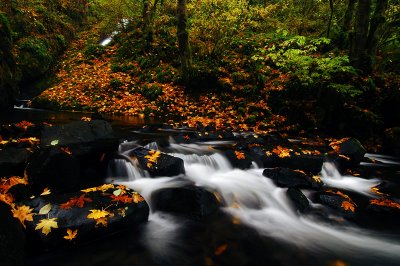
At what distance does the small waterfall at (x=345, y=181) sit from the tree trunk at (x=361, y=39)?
194 inches

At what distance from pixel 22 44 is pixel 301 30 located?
615 inches

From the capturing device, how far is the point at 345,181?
6344mm

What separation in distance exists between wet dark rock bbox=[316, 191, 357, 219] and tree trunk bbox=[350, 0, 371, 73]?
657 centimetres

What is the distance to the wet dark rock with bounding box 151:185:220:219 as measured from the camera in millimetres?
4312

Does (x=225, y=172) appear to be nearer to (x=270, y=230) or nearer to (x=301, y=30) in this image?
(x=270, y=230)

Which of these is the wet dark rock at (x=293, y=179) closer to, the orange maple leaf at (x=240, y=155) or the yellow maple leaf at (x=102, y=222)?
the orange maple leaf at (x=240, y=155)

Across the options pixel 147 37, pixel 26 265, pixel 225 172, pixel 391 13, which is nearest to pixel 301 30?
pixel 391 13

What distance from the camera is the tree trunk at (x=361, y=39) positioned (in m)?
9.10

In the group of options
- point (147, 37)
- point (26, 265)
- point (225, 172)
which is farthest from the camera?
point (147, 37)

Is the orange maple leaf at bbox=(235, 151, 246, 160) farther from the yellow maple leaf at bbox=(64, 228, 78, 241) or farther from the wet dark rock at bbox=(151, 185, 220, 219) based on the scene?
the yellow maple leaf at bbox=(64, 228, 78, 241)

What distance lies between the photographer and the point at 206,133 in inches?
336

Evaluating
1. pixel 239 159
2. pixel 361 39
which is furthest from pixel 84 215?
pixel 361 39

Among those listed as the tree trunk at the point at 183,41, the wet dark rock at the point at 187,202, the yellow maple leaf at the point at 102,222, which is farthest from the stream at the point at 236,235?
the tree trunk at the point at 183,41

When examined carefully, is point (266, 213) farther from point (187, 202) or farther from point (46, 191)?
point (46, 191)
